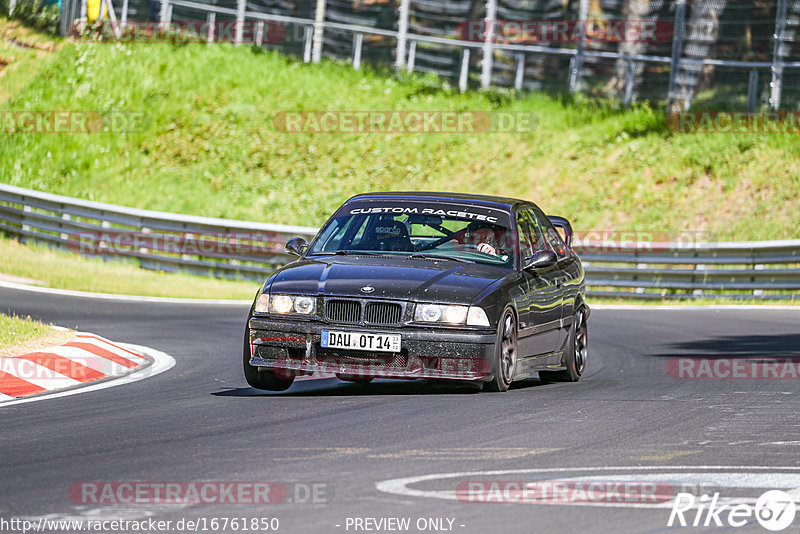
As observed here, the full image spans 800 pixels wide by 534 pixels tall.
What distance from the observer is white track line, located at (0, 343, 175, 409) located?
29.8 ft

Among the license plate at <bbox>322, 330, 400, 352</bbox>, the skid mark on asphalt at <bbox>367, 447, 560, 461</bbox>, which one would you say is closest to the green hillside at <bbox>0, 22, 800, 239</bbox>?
the license plate at <bbox>322, 330, 400, 352</bbox>

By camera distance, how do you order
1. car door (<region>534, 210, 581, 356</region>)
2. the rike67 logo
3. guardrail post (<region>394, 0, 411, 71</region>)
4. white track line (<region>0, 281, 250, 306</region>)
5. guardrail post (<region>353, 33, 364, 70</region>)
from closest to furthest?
the rike67 logo, car door (<region>534, 210, 581, 356</region>), white track line (<region>0, 281, 250, 306</region>), guardrail post (<region>394, 0, 411, 71</region>), guardrail post (<region>353, 33, 364, 70</region>)

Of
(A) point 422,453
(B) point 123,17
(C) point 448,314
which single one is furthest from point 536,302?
(B) point 123,17

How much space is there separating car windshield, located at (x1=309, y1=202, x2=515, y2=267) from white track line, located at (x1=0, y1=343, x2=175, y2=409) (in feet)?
5.63

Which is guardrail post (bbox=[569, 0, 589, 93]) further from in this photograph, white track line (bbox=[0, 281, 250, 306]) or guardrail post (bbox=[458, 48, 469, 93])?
white track line (bbox=[0, 281, 250, 306])

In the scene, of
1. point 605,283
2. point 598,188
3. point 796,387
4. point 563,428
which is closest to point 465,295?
point 563,428

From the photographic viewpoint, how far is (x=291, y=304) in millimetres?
9320

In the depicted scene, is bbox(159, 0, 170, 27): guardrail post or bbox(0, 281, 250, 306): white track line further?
bbox(159, 0, 170, 27): guardrail post

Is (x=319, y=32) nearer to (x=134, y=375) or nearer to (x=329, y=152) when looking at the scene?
(x=329, y=152)

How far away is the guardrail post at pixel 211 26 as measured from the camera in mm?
34469

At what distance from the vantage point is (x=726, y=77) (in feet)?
96.2

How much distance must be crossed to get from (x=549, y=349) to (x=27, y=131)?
79.9ft

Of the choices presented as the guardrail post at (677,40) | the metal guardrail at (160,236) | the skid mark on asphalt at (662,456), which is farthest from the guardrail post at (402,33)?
the skid mark on asphalt at (662,456)

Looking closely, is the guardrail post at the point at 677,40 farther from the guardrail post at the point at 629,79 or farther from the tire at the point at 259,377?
the tire at the point at 259,377
